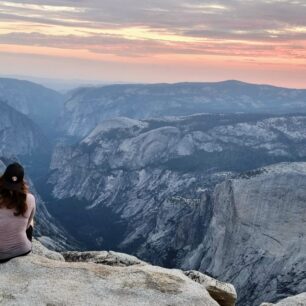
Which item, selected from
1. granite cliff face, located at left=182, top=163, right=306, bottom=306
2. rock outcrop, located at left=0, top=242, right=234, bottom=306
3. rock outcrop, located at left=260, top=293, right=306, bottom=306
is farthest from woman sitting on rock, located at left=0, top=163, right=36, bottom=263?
granite cliff face, located at left=182, top=163, right=306, bottom=306

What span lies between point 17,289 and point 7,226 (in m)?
3.25

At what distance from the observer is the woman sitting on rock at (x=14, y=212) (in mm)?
24250

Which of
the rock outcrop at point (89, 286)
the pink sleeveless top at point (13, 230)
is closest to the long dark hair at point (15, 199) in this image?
the pink sleeveless top at point (13, 230)

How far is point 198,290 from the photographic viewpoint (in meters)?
26.6

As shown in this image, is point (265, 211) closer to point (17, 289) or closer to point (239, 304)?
point (239, 304)

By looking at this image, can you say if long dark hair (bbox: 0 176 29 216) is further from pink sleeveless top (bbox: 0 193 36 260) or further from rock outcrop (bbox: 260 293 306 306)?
rock outcrop (bbox: 260 293 306 306)

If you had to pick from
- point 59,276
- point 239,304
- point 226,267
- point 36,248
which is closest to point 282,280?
point 239,304

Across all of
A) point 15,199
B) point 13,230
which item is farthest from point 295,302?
point 15,199

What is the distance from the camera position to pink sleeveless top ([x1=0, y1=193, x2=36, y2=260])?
25344 millimetres

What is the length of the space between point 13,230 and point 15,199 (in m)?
1.80

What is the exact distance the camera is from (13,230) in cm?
2566

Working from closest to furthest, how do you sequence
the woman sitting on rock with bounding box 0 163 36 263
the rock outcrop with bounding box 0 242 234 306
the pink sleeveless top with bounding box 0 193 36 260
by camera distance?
the rock outcrop with bounding box 0 242 234 306, the woman sitting on rock with bounding box 0 163 36 263, the pink sleeveless top with bounding box 0 193 36 260

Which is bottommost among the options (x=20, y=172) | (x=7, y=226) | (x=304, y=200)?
(x=304, y=200)

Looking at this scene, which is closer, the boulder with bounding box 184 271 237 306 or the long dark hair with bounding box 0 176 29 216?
the long dark hair with bounding box 0 176 29 216
